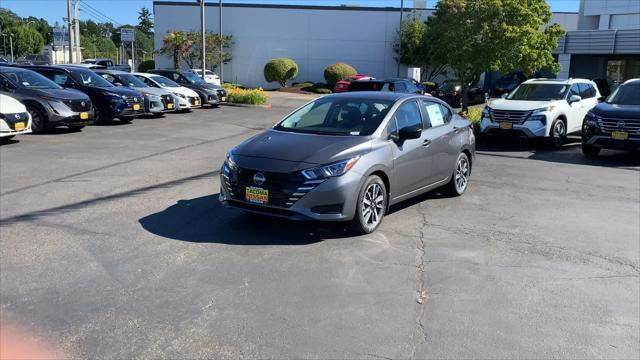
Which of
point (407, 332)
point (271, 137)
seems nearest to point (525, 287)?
→ point (407, 332)

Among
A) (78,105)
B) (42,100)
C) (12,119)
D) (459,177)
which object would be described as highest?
(42,100)

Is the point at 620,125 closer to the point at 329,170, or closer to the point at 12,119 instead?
the point at 329,170

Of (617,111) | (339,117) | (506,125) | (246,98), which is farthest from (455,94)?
(339,117)

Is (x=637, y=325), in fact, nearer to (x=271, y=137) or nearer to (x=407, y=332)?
(x=407, y=332)

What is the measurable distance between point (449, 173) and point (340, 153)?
2.65 meters

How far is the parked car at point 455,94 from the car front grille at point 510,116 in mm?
14354

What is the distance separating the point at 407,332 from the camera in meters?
4.28

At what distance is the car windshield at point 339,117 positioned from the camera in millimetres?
7051

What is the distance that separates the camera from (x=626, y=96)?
44.5 ft

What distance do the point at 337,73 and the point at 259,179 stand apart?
3837cm

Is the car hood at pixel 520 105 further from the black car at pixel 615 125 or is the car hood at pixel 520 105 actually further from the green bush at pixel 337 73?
the green bush at pixel 337 73

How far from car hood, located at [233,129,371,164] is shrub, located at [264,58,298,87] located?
3900cm

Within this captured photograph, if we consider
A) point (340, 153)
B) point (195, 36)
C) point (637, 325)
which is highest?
point (195, 36)

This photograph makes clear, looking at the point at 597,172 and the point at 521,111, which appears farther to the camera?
the point at 521,111
